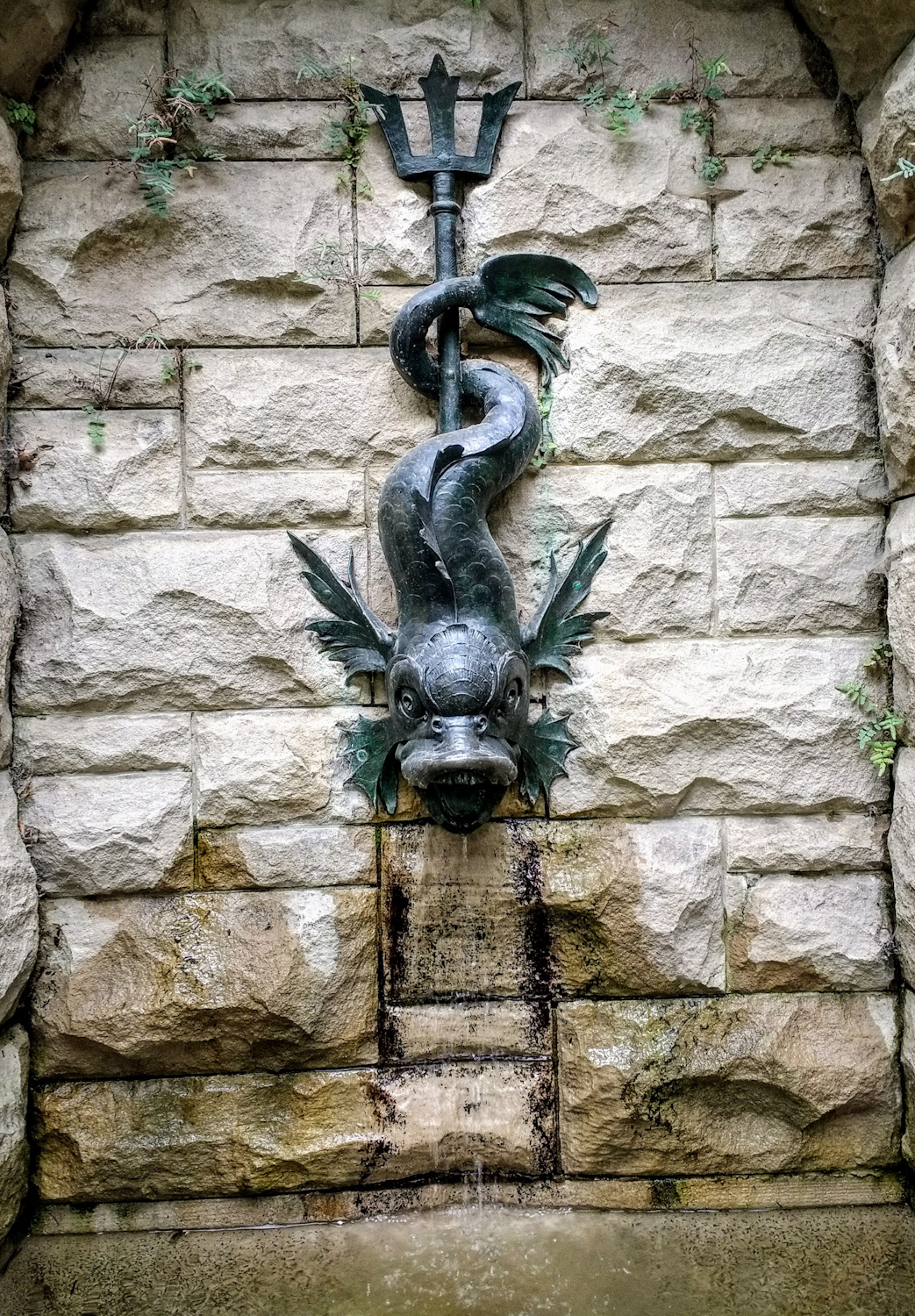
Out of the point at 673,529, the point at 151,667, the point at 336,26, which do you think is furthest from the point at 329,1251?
the point at 336,26

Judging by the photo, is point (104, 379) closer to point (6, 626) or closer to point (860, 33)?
point (6, 626)

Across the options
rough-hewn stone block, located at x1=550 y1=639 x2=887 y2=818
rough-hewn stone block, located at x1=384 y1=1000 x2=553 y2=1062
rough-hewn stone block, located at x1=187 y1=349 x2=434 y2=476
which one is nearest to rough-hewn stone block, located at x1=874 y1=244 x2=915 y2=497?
rough-hewn stone block, located at x1=550 y1=639 x2=887 y2=818

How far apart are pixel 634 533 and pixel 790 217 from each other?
2.61 ft

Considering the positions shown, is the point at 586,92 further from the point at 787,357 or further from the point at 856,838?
the point at 856,838

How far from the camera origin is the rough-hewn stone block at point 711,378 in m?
2.15

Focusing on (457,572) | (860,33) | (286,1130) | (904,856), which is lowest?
(286,1130)

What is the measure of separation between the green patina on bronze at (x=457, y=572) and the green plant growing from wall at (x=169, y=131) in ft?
1.15

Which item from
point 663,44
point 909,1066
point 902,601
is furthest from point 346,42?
point 909,1066

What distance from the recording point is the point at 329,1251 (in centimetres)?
201

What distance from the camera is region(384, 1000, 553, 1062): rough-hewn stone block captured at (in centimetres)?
214

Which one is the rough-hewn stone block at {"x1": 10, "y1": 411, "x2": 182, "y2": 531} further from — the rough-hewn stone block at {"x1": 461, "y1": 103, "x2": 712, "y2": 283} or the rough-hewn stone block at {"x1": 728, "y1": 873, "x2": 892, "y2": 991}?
the rough-hewn stone block at {"x1": 728, "y1": 873, "x2": 892, "y2": 991}

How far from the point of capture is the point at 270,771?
2105 mm

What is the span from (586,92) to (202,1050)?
2.27 meters

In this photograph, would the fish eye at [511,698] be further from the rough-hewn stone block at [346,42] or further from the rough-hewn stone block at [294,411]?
the rough-hewn stone block at [346,42]
